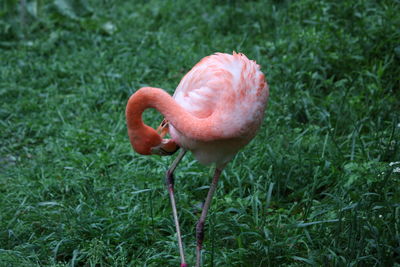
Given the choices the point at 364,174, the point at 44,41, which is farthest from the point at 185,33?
the point at 364,174

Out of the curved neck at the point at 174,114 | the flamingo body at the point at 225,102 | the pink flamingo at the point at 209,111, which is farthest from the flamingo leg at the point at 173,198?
the curved neck at the point at 174,114

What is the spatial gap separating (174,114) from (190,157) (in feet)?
5.51

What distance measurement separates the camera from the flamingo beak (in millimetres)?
3494

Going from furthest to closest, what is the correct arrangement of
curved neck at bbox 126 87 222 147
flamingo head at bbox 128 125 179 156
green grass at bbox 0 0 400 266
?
green grass at bbox 0 0 400 266, flamingo head at bbox 128 125 179 156, curved neck at bbox 126 87 222 147

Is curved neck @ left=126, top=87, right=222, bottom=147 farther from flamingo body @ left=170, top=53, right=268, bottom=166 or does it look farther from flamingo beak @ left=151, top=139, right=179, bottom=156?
flamingo beak @ left=151, top=139, right=179, bottom=156

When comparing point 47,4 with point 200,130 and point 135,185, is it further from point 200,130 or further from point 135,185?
point 200,130

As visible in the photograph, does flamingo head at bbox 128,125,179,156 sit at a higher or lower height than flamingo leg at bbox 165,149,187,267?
higher

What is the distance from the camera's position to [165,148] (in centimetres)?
358

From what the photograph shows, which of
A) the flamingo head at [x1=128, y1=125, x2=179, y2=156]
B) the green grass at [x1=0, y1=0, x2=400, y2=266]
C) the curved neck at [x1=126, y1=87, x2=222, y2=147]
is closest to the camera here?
the curved neck at [x1=126, y1=87, x2=222, y2=147]

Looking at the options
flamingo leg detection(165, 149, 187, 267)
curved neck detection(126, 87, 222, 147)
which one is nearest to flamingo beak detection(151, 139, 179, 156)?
flamingo leg detection(165, 149, 187, 267)

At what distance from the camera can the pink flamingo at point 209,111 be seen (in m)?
2.98

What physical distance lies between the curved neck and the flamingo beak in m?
0.39

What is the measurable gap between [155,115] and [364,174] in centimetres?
250

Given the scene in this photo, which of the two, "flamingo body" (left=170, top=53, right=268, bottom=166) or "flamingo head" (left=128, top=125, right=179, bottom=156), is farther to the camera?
"flamingo head" (left=128, top=125, right=179, bottom=156)
